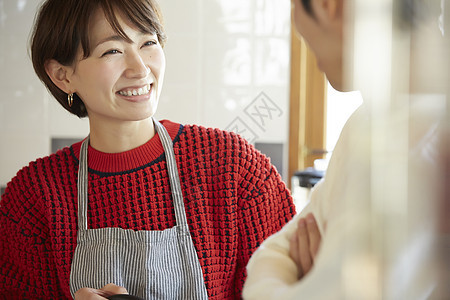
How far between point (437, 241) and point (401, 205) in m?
0.01

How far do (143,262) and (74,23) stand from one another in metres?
0.38

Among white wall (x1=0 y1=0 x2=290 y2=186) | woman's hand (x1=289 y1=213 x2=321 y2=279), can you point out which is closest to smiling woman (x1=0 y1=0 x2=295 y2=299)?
woman's hand (x1=289 y1=213 x2=321 y2=279)

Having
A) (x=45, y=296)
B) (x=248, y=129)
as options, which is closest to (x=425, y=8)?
(x=45, y=296)

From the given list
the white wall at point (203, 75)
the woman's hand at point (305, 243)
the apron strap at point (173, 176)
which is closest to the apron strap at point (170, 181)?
the apron strap at point (173, 176)

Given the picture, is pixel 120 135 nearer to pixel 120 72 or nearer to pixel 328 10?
pixel 120 72

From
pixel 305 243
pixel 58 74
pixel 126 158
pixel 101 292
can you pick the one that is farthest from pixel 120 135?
pixel 305 243

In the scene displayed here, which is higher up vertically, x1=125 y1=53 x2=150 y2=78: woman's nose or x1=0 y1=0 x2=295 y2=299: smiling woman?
x1=125 y1=53 x2=150 y2=78: woman's nose

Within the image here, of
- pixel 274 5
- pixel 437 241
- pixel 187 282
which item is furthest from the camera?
pixel 274 5

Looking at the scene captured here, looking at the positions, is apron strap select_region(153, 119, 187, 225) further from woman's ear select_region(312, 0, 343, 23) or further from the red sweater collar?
woman's ear select_region(312, 0, 343, 23)

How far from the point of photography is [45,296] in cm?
90

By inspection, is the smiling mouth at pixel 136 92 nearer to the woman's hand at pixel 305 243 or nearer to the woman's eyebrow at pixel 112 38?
the woman's eyebrow at pixel 112 38

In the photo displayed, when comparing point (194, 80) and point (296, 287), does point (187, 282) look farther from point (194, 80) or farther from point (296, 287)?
point (194, 80)

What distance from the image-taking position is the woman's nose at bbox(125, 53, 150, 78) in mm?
802

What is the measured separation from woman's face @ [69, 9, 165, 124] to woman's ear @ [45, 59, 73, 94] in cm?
6
